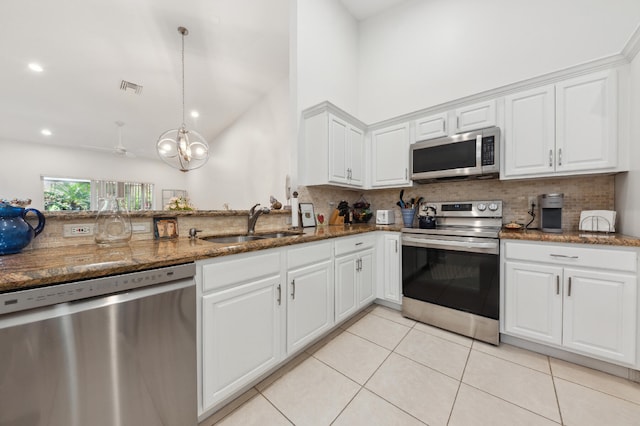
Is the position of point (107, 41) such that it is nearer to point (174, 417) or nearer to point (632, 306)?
point (174, 417)

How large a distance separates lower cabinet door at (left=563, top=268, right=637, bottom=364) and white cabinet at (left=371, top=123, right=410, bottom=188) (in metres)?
1.54

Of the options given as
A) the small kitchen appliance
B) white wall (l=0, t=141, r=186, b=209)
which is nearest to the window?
white wall (l=0, t=141, r=186, b=209)

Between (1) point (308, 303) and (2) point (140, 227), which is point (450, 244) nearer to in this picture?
(1) point (308, 303)

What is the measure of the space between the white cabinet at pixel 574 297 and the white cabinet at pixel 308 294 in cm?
141

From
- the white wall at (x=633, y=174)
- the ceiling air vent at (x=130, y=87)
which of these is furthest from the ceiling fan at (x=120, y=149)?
the white wall at (x=633, y=174)

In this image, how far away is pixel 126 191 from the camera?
20.6 ft

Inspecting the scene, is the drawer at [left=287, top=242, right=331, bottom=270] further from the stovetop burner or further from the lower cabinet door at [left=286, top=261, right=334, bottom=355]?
the stovetop burner

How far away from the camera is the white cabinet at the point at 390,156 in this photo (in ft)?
8.59

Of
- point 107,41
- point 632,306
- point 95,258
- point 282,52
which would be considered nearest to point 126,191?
point 107,41

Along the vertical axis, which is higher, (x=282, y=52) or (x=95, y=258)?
(x=282, y=52)

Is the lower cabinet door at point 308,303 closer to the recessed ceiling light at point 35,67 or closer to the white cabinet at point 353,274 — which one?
the white cabinet at point 353,274

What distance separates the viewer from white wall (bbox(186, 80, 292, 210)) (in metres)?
3.93

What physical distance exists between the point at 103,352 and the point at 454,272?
227cm

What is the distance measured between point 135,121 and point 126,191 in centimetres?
247
